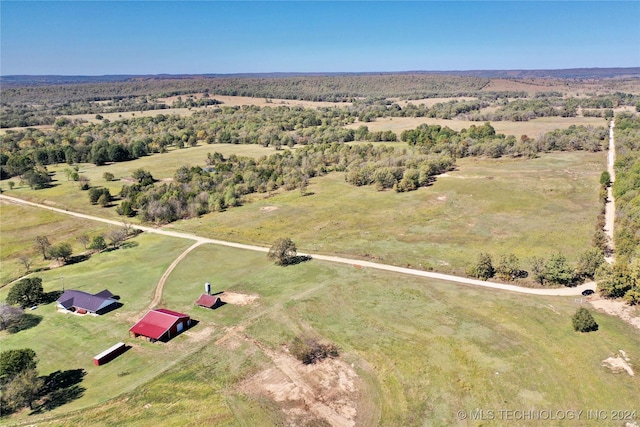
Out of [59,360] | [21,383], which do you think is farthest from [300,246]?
[21,383]

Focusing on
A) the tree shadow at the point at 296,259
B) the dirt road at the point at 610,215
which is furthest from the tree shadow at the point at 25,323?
the dirt road at the point at 610,215

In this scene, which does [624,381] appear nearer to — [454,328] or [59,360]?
[454,328]

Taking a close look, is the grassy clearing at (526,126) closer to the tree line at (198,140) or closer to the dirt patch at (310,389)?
the tree line at (198,140)


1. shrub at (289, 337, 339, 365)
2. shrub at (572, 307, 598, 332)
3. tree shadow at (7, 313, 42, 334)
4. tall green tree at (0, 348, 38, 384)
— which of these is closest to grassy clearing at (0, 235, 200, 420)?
tree shadow at (7, 313, 42, 334)

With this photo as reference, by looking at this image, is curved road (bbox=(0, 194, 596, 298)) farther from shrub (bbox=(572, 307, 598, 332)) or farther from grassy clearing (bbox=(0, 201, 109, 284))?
shrub (bbox=(572, 307, 598, 332))

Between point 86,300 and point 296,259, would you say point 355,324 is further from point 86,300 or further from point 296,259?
point 86,300
